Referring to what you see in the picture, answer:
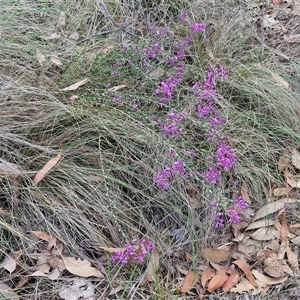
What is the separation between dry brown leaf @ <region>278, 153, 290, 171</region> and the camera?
7.70ft

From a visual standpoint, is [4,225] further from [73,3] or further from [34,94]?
[73,3]

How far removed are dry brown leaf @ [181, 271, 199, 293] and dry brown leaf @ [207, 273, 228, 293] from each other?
6 centimetres

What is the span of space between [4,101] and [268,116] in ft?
4.18

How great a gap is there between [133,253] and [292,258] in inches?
27.0

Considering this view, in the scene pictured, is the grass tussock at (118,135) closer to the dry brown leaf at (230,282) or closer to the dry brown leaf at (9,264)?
the dry brown leaf at (9,264)

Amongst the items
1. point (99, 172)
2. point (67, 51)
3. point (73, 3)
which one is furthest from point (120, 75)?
point (73, 3)

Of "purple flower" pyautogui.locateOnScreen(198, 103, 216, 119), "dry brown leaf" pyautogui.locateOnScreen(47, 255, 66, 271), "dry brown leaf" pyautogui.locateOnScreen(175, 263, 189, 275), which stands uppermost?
"purple flower" pyautogui.locateOnScreen(198, 103, 216, 119)

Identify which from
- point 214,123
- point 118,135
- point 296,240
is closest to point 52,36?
point 118,135

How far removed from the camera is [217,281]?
204 centimetres

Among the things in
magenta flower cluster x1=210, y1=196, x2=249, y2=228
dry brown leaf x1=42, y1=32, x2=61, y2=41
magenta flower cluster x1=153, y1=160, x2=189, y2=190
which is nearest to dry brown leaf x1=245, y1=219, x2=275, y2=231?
magenta flower cluster x1=210, y1=196, x2=249, y2=228

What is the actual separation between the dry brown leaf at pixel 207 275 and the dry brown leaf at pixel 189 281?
3 centimetres

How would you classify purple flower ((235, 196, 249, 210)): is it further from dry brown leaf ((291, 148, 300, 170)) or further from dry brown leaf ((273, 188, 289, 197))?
dry brown leaf ((291, 148, 300, 170))

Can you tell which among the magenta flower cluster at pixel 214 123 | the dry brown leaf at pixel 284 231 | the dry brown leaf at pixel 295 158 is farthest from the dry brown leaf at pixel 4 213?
the dry brown leaf at pixel 295 158

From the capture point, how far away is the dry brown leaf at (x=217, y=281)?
6.65 ft
